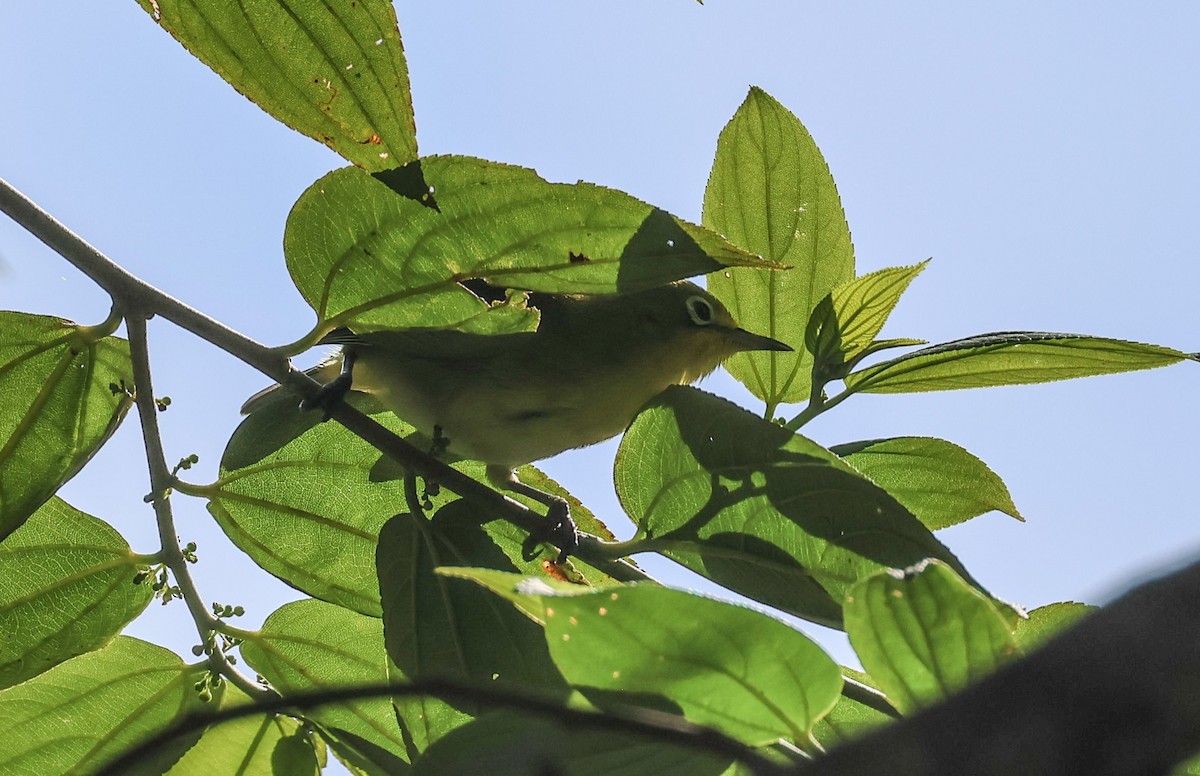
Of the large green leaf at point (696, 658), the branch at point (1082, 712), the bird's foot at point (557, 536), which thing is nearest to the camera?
the branch at point (1082, 712)

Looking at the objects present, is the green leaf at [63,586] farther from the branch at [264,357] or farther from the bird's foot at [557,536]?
the bird's foot at [557,536]

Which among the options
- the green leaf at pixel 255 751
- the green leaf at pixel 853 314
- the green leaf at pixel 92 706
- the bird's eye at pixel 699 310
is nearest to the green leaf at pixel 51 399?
the green leaf at pixel 92 706

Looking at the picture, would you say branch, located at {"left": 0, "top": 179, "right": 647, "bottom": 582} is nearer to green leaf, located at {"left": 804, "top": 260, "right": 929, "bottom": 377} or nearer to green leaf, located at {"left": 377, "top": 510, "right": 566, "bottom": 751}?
green leaf, located at {"left": 377, "top": 510, "right": 566, "bottom": 751}

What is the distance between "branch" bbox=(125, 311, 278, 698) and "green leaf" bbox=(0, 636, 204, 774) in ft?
0.25

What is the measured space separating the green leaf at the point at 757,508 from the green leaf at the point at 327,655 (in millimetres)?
542

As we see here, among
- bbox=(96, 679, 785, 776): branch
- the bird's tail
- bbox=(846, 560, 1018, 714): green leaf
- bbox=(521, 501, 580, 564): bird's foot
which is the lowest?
bbox=(846, 560, 1018, 714): green leaf

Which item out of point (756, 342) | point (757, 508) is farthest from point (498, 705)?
point (756, 342)

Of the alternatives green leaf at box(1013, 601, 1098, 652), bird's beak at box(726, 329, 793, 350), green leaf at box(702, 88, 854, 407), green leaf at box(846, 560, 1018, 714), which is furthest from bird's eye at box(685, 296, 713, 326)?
green leaf at box(846, 560, 1018, 714)

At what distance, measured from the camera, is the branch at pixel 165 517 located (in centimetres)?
155

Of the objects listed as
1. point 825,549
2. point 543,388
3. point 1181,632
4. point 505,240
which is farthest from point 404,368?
point 1181,632

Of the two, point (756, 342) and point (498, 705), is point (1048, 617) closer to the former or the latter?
point (756, 342)

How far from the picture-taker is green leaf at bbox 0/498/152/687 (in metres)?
1.71

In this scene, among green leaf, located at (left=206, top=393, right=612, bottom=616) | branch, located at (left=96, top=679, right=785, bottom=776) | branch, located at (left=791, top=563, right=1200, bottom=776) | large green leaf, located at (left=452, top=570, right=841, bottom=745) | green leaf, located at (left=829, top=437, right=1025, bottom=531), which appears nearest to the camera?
branch, located at (left=791, top=563, right=1200, bottom=776)

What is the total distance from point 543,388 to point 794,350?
20.8 inches
